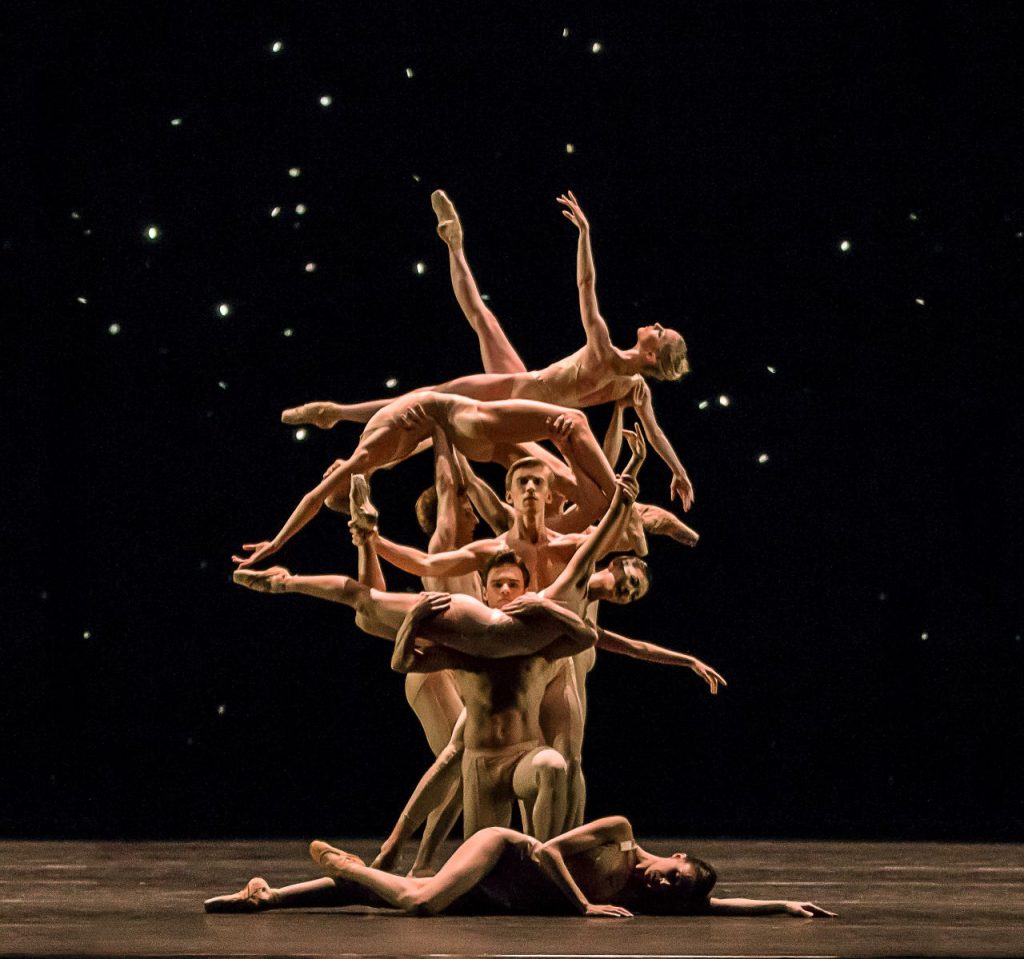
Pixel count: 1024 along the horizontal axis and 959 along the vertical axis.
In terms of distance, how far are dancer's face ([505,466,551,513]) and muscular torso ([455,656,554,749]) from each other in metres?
0.40

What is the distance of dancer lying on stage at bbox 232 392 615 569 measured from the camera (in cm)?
532

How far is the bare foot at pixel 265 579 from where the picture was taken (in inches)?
203

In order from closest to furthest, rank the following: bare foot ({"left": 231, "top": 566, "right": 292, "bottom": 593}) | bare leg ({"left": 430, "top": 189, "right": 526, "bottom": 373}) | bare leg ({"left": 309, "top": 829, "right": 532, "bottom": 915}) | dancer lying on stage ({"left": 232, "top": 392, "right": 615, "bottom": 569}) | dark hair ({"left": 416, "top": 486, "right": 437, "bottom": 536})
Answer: bare leg ({"left": 309, "top": 829, "right": 532, "bottom": 915}), bare foot ({"left": 231, "top": 566, "right": 292, "bottom": 593}), dancer lying on stage ({"left": 232, "top": 392, "right": 615, "bottom": 569}), dark hair ({"left": 416, "top": 486, "right": 437, "bottom": 536}), bare leg ({"left": 430, "top": 189, "right": 526, "bottom": 373})

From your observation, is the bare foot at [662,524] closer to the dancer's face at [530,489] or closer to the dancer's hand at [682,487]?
the dancer's hand at [682,487]

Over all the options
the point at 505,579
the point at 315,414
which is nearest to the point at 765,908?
the point at 505,579

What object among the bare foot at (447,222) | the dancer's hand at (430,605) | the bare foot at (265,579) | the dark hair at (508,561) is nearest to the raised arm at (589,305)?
the bare foot at (447,222)

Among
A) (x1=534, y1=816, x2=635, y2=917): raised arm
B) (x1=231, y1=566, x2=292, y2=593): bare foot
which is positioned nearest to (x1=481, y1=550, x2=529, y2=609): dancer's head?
(x1=231, y1=566, x2=292, y2=593): bare foot

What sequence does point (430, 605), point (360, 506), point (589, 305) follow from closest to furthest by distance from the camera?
point (430, 605) < point (360, 506) < point (589, 305)

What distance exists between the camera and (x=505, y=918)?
477 centimetres

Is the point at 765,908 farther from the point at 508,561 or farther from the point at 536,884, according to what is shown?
the point at 508,561

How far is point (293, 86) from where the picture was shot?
7328 millimetres

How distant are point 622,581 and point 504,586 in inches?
12.6

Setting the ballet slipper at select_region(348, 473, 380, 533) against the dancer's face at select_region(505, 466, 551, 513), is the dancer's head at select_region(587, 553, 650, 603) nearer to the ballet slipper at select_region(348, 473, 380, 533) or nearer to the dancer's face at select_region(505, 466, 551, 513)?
the dancer's face at select_region(505, 466, 551, 513)

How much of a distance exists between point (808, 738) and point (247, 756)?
1946 millimetres
